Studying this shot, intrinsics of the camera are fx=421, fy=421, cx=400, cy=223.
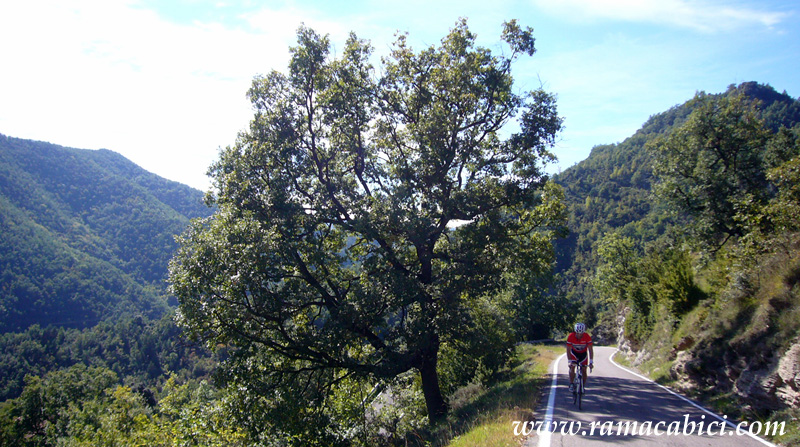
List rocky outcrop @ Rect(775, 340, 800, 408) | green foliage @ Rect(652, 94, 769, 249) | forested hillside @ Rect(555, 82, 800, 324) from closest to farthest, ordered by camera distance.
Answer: rocky outcrop @ Rect(775, 340, 800, 408), green foliage @ Rect(652, 94, 769, 249), forested hillside @ Rect(555, 82, 800, 324)

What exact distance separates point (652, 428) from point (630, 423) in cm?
36

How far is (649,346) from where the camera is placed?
1848 centimetres

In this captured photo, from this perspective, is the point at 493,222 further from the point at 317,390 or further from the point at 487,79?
the point at 317,390

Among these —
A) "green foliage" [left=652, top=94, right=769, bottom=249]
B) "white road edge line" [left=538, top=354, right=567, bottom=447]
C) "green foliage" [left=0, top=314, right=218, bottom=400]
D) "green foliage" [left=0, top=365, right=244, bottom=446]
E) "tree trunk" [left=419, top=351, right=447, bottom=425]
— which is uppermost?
"green foliage" [left=652, top=94, right=769, bottom=249]

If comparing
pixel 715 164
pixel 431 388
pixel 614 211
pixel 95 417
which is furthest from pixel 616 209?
pixel 431 388

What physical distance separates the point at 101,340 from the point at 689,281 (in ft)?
564

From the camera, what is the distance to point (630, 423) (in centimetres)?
781

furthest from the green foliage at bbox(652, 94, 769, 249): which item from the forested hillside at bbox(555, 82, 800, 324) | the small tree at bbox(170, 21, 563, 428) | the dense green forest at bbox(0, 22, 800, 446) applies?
the forested hillside at bbox(555, 82, 800, 324)

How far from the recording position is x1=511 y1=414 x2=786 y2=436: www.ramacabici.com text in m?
7.18

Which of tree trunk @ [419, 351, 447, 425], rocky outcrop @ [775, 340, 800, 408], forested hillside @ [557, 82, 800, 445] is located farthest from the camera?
tree trunk @ [419, 351, 447, 425]

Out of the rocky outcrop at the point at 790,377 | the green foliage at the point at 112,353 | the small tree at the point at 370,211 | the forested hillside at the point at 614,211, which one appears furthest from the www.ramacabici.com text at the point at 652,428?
the green foliage at the point at 112,353

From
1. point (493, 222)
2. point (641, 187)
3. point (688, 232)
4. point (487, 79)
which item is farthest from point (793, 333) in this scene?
point (641, 187)

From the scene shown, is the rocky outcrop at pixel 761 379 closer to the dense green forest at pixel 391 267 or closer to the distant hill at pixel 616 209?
the dense green forest at pixel 391 267

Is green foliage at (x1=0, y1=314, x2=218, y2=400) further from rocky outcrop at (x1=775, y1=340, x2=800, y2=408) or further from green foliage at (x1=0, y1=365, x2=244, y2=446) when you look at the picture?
rocky outcrop at (x1=775, y1=340, x2=800, y2=408)
